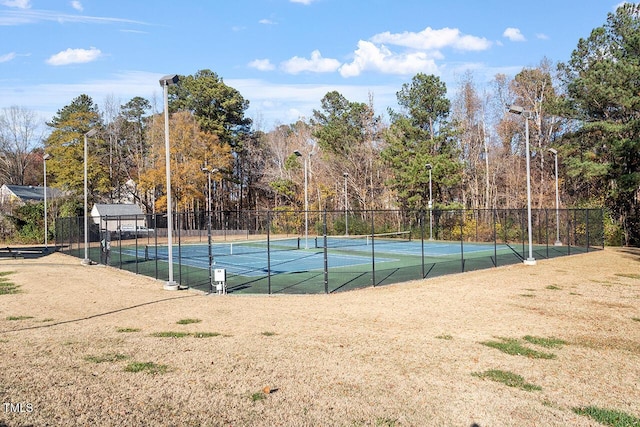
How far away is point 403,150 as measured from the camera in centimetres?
4397

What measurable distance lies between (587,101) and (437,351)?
30.9m

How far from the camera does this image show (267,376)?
625 centimetres

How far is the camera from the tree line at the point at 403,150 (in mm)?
32312

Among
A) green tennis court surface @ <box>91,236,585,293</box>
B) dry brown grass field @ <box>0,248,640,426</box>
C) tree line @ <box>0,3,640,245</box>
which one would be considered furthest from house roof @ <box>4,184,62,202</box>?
dry brown grass field @ <box>0,248,640,426</box>

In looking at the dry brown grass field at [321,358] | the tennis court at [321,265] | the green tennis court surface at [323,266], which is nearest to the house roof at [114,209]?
the tennis court at [321,265]

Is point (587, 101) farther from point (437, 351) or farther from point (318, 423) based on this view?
point (318, 423)

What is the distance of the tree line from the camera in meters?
32.3

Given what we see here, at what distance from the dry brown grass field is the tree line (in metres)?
23.0

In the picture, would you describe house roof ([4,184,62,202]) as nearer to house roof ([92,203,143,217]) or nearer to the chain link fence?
house roof ([92,203,143,217])

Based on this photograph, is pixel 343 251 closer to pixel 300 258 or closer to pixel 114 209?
pixel 300 258

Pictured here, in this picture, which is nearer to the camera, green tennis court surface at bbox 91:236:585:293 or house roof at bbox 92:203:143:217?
green tennis court surface at bbox 91:236:585:293

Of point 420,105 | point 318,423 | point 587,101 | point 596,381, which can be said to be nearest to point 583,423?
point 596,381

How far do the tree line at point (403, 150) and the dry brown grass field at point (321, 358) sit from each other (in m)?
23.0

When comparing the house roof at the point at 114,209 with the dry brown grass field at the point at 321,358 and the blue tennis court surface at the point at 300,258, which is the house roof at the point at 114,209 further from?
the dry brown grass field at the point at 321,358
